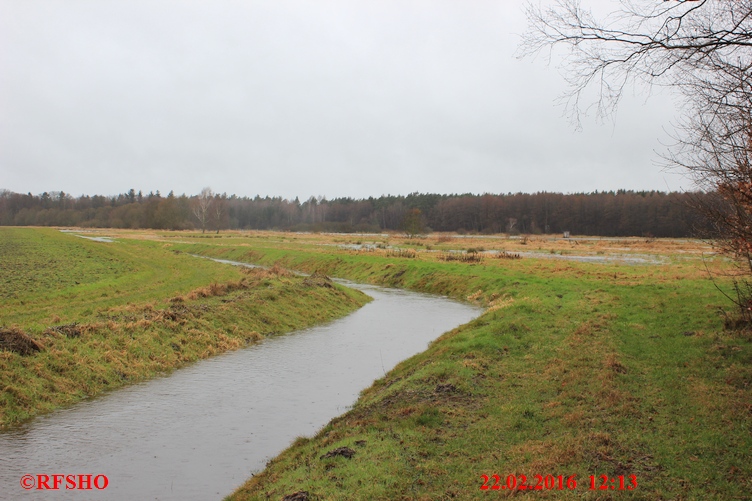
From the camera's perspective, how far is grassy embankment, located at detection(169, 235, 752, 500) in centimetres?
677

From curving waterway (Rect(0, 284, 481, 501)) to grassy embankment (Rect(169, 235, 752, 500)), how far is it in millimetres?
1107

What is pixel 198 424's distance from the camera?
11.6 meters

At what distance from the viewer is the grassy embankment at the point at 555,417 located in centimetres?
677

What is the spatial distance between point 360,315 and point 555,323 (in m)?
11.5

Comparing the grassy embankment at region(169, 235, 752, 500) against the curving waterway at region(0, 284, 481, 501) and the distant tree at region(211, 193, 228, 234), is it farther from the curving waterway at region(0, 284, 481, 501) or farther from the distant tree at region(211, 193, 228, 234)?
the distant tree at region(211, 193, 228, 234)

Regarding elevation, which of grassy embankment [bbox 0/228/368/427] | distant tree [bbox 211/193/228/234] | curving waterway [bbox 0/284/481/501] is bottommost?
curving waterway [bbox 0/284/481/501]

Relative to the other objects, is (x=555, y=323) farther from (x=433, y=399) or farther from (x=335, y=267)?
(x=335, y=267)

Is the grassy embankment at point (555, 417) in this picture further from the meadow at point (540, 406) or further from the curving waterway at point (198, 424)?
the curving waterway at point (198, 424)

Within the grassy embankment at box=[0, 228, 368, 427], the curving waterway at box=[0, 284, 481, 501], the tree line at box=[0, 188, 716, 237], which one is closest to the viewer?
the curving waterway at box=[0, 284, 481, 501]

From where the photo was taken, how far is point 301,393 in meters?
14.0

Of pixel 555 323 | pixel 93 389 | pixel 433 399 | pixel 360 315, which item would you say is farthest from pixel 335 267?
pixel 433 399

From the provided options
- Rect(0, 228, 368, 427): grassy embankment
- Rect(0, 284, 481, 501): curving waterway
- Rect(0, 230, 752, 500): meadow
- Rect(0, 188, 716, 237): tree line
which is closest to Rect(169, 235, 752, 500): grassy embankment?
Rect(0, 230, 752, 500): meadow

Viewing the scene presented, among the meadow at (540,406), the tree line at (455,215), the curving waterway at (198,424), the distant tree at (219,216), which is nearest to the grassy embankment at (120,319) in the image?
the meadow at (540,406)

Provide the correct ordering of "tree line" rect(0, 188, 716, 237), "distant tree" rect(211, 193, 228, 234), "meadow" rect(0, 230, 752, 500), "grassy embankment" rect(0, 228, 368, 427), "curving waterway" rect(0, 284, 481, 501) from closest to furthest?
"meadow" rect(0, 230, 752, 500)
"curving waterway" rect(0, 284, 481, 501)
"grassy embankment" rect(0, 228, 368, 427)
"tree line" rect(0, 188, 716, 237)
"distant tree" rect(211, 193, 228, 234)
